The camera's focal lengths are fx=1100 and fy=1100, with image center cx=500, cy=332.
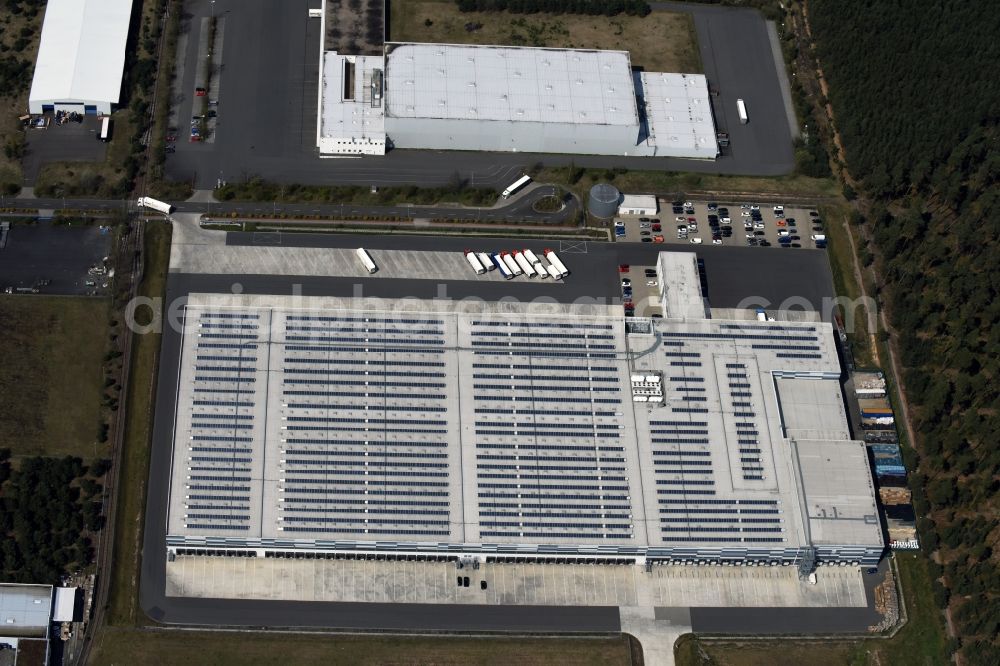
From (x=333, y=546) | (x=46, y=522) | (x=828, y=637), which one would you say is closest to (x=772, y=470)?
(x=828, y=637)

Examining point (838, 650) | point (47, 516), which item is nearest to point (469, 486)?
point (838, 650)

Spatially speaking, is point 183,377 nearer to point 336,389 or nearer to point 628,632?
point 336,389

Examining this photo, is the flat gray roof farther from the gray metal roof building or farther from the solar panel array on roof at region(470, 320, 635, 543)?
the solar panel array on roof at region(470, 320, 635, 543)

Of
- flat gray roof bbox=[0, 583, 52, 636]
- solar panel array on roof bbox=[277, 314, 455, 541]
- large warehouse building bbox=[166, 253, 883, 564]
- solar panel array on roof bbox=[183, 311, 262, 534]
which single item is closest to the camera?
flat gray roof bbox=[0, 583, 52, 636]

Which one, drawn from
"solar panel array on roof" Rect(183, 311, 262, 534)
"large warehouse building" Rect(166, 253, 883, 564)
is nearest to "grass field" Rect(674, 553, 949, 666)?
"large warehouse building" Rect(166, 253, 883, 564)

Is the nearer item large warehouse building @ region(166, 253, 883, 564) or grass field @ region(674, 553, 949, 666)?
large warehouse building @ region(166, 253, 883, 564)

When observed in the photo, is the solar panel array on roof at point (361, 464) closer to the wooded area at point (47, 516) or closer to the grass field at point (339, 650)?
the grass field at point (339, 650)

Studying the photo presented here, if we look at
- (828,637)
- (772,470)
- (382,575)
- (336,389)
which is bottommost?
(828,637)
